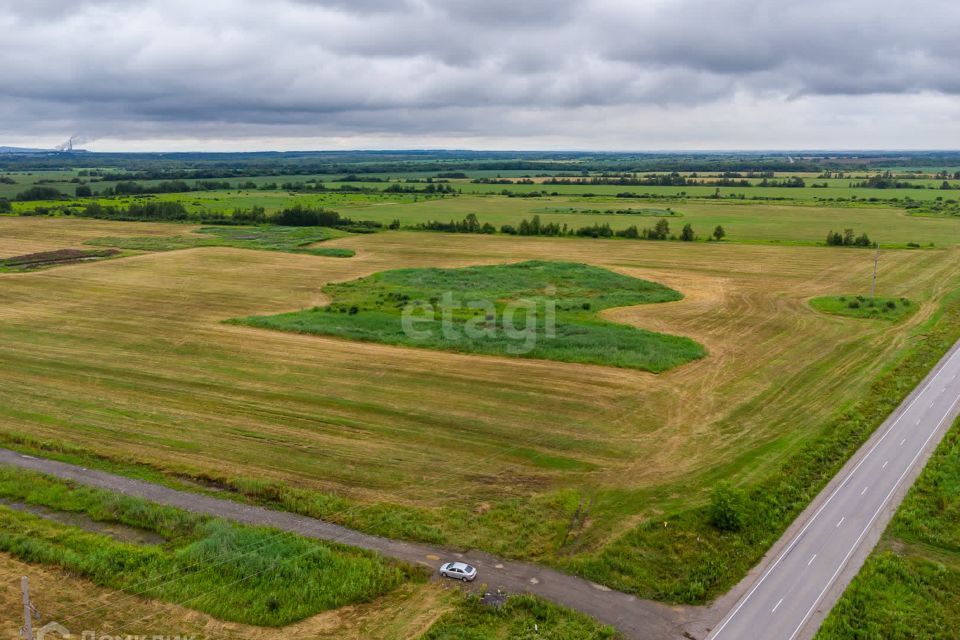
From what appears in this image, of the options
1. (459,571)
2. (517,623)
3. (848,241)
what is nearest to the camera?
(517,623)

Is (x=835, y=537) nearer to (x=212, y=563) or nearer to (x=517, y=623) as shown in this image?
(x=517, y=623)

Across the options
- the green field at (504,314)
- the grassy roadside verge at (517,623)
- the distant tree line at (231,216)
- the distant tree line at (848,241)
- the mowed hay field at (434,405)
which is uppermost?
the distant tree line at (231,216)

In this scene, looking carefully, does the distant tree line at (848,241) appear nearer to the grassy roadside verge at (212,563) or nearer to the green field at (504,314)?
the green field at (504,314)

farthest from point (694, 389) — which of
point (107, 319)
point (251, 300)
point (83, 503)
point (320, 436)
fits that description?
point (107, 319)

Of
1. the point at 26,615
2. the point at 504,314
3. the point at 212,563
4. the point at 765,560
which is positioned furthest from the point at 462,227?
the point at 26,615

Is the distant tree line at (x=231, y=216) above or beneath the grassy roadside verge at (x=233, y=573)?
above

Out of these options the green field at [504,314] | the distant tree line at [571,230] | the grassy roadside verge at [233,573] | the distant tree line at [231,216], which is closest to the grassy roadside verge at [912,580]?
the grassy roadside verge at [233,573]

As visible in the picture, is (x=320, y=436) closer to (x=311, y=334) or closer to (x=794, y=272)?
(x=311, y=334)
